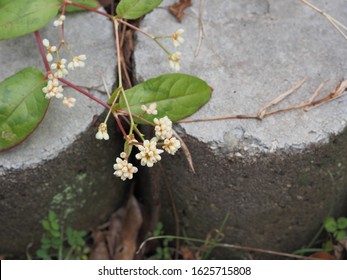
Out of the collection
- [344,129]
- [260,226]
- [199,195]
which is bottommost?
[260,226]

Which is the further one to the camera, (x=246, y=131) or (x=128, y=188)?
(x=128, y=188)

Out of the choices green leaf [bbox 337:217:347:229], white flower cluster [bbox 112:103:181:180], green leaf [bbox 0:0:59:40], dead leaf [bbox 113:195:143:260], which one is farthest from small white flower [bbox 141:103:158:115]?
green leaf [bbox 337:217:347:229]

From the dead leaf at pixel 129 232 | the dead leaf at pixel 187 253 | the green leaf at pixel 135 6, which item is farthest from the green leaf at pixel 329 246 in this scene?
the green leaf at pixel 135 6

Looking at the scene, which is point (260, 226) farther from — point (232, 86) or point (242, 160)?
point (232, 86)

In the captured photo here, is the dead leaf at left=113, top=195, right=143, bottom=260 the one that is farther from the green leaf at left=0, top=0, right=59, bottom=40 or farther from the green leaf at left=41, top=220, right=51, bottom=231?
the green leaf at left=0, top=0, right=59, bottom=40

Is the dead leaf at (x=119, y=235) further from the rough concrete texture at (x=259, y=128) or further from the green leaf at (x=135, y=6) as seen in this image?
the green leaf at (x=135, y=6)

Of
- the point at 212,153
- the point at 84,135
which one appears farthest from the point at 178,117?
the point at 84,135

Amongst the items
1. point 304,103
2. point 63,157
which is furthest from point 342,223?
point 63,157
